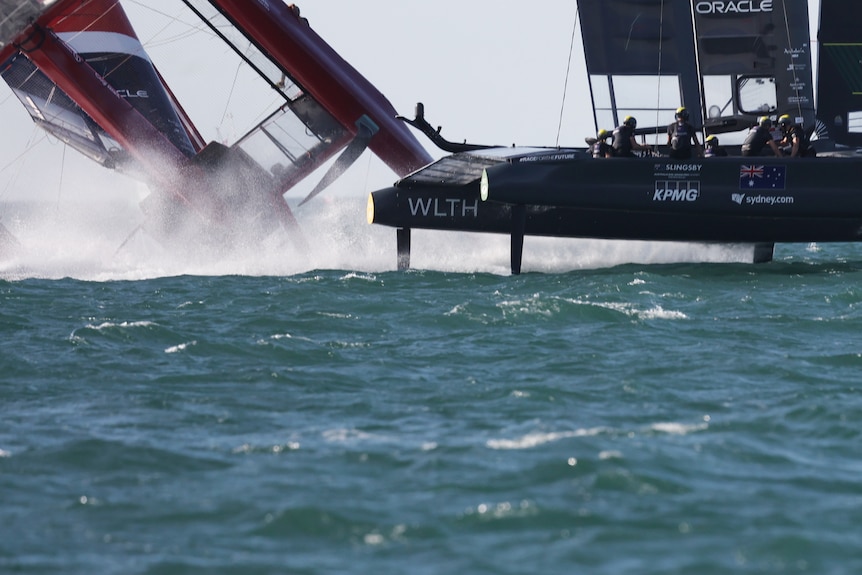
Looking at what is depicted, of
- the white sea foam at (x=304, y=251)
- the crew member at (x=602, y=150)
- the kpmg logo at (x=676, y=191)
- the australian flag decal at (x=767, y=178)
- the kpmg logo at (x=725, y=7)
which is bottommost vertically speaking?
the white sea foam at (x=304, y=251)

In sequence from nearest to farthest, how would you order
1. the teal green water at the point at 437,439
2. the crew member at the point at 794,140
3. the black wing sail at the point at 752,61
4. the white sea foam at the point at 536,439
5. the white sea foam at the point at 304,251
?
the teal green water at the point at 437,439 → the white sea foam at the point at 536,439 → the crew member at the point at 794,140 → the black wing sail at the point at 752,61 → the white sea foam at the point at 304,251

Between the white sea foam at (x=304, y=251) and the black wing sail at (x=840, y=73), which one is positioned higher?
the black wing sail at (x=840, y=73)

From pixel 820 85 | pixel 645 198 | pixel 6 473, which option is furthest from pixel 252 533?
pixel 820 85

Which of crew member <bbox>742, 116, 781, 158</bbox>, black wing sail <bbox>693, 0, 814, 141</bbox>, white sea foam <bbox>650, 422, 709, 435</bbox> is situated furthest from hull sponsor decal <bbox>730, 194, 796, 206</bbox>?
white sea foam <bbox>650, 422, 709, 435</bbox>

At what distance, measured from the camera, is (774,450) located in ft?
18.7

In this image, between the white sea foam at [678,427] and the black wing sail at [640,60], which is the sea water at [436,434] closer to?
the white sea foam at [678,427]

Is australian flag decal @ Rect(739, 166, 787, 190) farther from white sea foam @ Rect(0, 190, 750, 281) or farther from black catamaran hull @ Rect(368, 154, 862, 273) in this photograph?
white sea foam @ Rect(0, 190, 750, 281)

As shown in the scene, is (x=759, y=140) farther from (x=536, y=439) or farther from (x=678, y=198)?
(x=536, y=439)

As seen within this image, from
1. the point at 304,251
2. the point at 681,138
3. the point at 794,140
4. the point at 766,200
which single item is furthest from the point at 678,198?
the point at 304,251

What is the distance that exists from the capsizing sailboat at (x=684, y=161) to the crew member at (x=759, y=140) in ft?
0.47

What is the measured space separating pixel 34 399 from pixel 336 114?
10098 mm

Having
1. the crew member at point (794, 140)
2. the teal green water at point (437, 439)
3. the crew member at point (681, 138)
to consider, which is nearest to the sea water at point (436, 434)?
the teal green water at point (437, 439)

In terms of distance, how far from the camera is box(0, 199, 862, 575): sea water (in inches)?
178

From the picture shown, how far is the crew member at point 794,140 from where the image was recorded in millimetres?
12906
